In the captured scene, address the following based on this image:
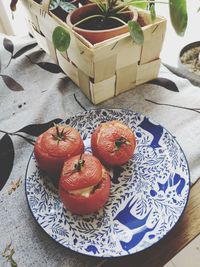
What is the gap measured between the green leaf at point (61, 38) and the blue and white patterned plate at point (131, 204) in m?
0.19

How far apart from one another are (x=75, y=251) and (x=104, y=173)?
0.38 feet

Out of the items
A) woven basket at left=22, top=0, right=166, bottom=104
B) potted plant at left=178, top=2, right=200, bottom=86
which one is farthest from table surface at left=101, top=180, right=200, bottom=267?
potted plant at left=178, top=2, right=200, bottom=86

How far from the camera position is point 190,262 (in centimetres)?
84

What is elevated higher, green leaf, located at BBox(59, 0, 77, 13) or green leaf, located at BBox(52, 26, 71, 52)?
green leaf, located at BBox(59, 0, 77, 13)

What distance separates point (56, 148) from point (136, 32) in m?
0.26

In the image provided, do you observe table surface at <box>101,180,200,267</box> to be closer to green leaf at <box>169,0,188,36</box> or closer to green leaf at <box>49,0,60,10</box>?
green leaf at <box>169,0,188,36</box>

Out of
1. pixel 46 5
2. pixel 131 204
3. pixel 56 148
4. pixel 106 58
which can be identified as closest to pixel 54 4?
pixel 46 5

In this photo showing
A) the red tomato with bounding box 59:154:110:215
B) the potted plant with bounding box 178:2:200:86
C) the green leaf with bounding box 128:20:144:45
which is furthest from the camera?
the potted plant with bounding box 178:2:200:86

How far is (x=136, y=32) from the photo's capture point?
0.49 m

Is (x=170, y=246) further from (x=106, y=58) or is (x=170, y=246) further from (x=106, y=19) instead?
(x=106, y=19)

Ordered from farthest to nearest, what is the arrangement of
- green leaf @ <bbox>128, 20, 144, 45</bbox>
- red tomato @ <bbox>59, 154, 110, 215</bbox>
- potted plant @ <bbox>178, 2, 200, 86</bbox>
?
potted plant @ <bbox>178, 2, 200, 86</bbox> < green leaf @ <bbox>128, 20, 144, 45</bbox> < red tomato @ <bbox>59, 154, 110, 215</bbox>

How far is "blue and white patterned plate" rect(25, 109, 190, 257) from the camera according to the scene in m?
0.38

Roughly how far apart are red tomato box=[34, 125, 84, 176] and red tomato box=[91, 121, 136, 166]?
0.10 feet

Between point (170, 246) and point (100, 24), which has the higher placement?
point (100, 24)
